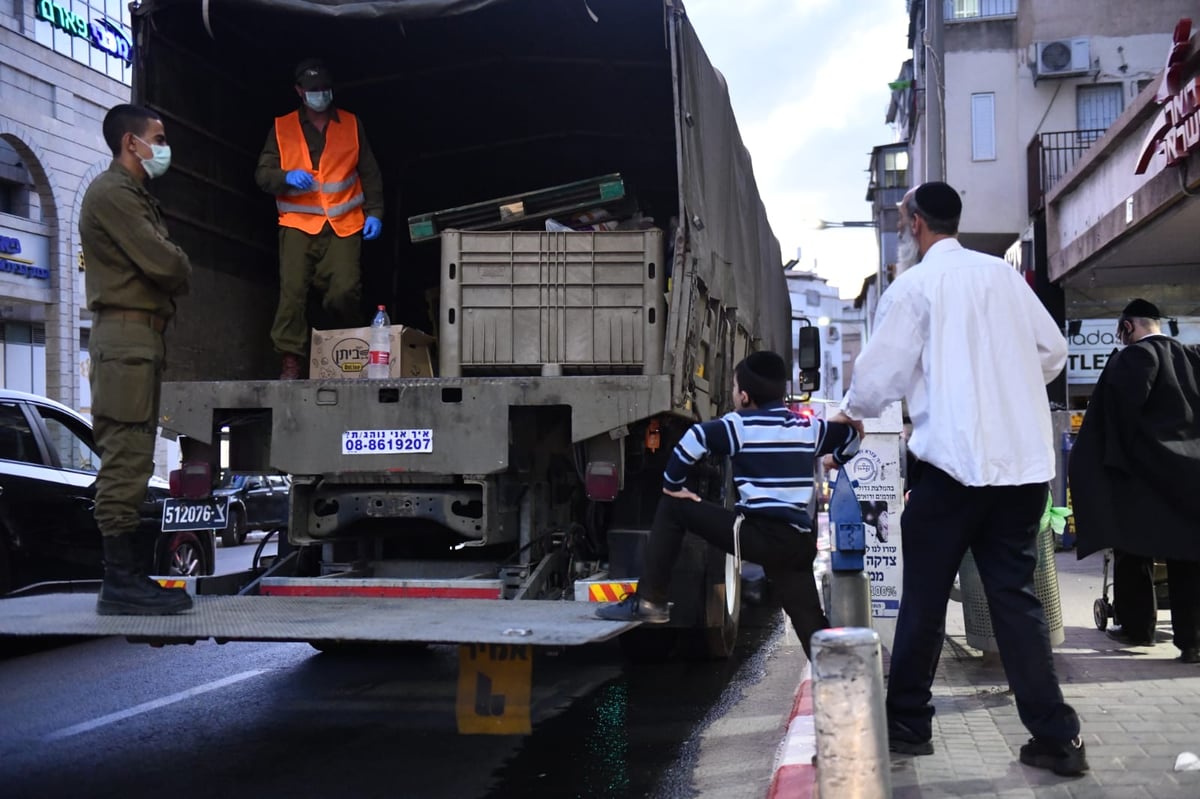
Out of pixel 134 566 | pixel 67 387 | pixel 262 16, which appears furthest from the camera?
pixel 67 387

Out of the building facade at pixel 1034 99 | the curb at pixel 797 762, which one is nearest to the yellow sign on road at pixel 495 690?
the curb at pixel 797 762

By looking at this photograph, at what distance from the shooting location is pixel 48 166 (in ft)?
78.1

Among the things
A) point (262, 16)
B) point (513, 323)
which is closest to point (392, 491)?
point (513, 323)

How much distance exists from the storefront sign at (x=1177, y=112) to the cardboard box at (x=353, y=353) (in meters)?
8.03

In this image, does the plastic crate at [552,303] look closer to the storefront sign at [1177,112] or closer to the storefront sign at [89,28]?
the storefront sign at [1177,112]

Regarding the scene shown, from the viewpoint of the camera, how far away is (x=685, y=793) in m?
4.75

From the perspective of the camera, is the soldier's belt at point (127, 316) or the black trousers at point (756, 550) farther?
the soldier's belt at point (127, 316)

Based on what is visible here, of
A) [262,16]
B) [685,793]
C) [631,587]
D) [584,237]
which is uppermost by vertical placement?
[262,16]

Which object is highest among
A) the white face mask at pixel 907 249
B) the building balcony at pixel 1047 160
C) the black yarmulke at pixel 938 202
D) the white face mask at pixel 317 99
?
the building balcony at pixel 1047 160

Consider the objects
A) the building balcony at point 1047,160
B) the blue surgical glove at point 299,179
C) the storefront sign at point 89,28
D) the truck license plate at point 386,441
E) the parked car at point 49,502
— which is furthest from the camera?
the storefront sign at point 89,28

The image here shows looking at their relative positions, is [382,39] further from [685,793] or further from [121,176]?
[685,793]

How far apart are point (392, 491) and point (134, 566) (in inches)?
49.9

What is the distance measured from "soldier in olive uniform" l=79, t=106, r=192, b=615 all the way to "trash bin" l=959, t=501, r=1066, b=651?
3.91 meters

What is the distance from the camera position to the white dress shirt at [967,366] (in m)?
4.02
